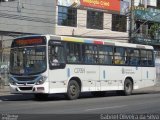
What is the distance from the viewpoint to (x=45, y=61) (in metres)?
22.3

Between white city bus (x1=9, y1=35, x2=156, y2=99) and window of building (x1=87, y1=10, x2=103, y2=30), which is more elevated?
window of building (x1=87, y1=10, x2=103, y2=30)

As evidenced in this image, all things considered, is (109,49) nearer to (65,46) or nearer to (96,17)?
(65,46)

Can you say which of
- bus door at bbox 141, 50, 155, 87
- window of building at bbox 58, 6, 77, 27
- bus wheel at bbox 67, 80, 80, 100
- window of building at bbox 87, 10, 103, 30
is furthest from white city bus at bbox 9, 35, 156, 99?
window of building at bbox 87, 10, 103, 30

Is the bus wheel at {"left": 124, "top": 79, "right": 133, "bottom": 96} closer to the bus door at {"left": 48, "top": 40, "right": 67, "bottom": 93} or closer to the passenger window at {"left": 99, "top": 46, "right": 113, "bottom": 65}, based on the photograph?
the passenger window at {"left": 99, "top": 46, "right": 113, "bottom": 65}

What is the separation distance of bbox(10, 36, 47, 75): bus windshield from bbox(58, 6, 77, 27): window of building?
23974 mm

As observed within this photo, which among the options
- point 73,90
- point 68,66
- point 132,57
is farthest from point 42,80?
point 132,57

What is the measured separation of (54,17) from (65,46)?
23.5m

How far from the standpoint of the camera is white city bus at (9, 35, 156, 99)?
22.4 m

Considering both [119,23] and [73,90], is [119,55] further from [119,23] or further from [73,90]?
[119,23]

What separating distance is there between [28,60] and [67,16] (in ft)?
83.2

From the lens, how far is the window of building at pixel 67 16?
47281 millimetres

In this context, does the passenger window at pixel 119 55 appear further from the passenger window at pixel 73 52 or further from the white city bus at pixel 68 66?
the passenger window at pixel 73 52

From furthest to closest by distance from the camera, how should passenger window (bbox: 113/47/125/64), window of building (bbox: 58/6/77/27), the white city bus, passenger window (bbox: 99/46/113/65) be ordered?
window of building (bbox: 58/6/77/27), passenger window (bbox: 113/47/125/64), passenger window (bbox: 99/46/113/65), the white city bus

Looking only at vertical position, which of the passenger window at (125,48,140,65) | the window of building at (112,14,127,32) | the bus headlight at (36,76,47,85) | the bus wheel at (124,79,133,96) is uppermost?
the window of building at (112,14,127,32)
